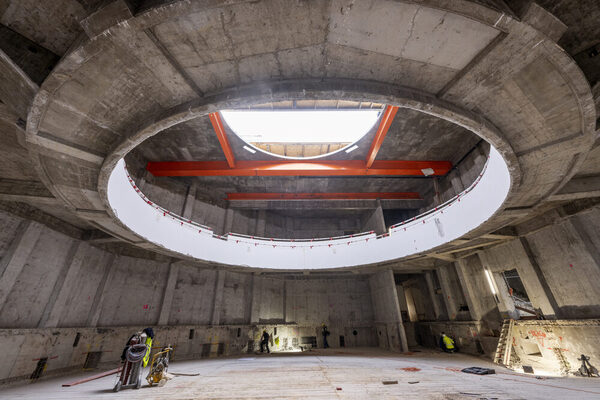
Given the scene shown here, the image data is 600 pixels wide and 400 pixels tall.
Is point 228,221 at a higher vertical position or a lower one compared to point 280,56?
higher

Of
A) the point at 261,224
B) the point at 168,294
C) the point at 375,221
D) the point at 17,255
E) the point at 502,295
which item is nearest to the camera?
the point at 17,255

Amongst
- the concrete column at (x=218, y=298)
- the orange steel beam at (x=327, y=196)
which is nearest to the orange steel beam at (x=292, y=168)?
the orange steel beam at (x=327, y=196)

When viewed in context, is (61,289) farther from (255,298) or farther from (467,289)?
(467,289)

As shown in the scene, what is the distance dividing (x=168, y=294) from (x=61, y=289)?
16.9 feet

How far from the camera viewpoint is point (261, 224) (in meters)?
19.8

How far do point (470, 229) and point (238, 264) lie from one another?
1197cm

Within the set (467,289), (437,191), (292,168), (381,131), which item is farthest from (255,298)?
(437,191)

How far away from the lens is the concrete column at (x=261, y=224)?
768 inches

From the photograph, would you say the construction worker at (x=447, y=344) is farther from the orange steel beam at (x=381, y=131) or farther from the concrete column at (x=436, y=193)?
the orange steel beam at (x=381, y=131)

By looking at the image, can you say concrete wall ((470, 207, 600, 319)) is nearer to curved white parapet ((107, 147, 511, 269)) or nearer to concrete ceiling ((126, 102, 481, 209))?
curved white parapet ((107, 147, 511, 269))

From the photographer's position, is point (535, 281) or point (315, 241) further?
point (315, 241)

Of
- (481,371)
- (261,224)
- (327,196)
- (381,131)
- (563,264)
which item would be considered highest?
(327,196)

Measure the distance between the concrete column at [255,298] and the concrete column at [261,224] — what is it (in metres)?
3.28

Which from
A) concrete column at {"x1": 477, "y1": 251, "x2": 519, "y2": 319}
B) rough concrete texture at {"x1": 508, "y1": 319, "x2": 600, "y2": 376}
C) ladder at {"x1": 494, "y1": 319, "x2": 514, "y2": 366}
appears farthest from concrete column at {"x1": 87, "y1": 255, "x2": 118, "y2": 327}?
concrete column at {"x1": 477, "y1": 251, "x2": 519, "y2": 319}
